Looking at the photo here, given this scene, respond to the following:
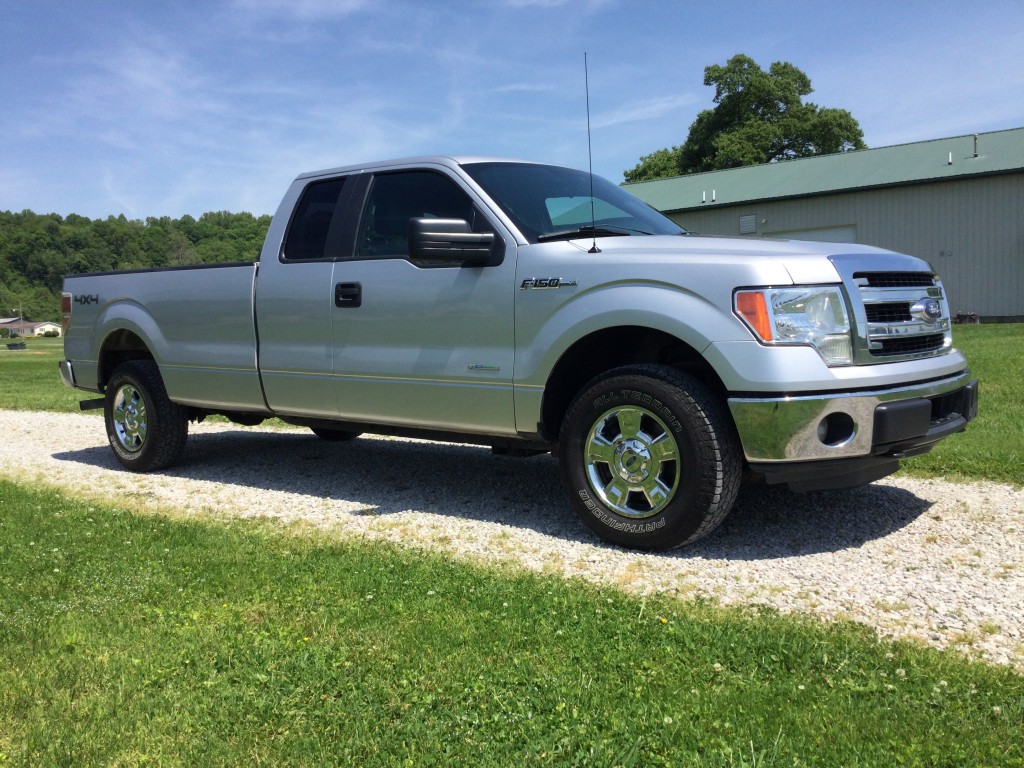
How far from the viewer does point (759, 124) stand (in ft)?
168

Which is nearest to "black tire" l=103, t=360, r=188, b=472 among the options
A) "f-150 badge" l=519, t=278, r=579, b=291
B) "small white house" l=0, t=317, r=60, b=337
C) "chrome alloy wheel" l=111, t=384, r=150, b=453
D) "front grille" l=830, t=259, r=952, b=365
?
"chrome alloy wheel" l=111, t=384, r=150, b=453

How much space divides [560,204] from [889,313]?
2018 millimetres

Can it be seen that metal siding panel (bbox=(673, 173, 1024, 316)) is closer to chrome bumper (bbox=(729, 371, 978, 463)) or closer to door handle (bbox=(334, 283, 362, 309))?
door handle (bbox=(334, 283, 362, 309))

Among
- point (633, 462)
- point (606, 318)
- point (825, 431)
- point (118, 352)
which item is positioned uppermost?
point (606, 318)

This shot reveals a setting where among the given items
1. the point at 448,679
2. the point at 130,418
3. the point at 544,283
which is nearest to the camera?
the point at 448,679

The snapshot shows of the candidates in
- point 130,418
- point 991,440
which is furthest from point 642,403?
point 130,418

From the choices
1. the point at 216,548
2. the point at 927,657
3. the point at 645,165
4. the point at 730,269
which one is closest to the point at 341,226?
the point at 216,548

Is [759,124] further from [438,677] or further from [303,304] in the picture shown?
[438,677]

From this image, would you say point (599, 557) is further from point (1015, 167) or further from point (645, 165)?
point (645, 165)

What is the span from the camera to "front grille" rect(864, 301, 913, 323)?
174 inches

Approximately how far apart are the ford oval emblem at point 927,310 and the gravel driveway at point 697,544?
1.11 metres

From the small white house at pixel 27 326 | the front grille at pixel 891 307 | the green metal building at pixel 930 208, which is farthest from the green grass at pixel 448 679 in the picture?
the small white house at pixel 27 326

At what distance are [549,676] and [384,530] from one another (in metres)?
2.39

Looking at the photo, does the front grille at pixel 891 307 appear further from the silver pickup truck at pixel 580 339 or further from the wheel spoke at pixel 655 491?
the wheel spoke at pixel 655 491
